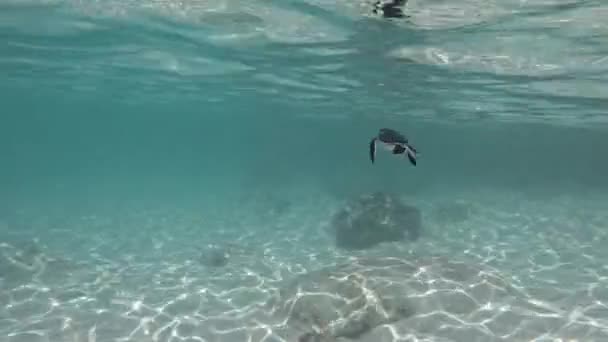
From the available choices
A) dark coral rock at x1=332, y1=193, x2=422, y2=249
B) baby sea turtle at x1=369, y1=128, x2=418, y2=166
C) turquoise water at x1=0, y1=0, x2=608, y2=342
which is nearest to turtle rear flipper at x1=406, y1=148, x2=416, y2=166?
baby sea turtle at x1=369, y1=128, x2=418, y2=166

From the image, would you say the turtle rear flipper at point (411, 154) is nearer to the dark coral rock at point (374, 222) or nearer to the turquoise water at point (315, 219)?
the turquoise water at point (315, 219)

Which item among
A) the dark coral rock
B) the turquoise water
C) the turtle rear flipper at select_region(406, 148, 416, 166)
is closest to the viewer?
the turtle rear flipper at select_region(406, 148, 416, 166)

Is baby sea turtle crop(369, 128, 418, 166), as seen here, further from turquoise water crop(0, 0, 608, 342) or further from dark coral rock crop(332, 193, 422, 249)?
dark coral rock crop(332, 193, 422, 249)

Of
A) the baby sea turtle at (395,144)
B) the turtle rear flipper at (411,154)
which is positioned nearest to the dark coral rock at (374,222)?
the baby sea turtle at (395,144)

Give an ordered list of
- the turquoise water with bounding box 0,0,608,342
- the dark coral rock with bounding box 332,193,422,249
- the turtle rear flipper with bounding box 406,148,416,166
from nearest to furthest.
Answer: the turtle rear flipper with bounding box 406,148,416,166 → the turquoise water with bounding box 0,0,608,342 → the dark coral rock with bounding box 332,193,422,249

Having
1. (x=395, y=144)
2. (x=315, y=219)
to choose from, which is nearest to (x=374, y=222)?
(x=315, y=219)

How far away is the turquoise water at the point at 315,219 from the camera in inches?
342

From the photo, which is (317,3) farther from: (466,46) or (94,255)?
(94,255)

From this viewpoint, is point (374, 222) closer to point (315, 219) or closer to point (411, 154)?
point (315, 219)

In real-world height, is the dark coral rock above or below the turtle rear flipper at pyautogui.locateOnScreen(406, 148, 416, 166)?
below

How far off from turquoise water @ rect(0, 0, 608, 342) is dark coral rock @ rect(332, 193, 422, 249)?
0.19 meters

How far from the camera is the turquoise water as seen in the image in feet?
28.5

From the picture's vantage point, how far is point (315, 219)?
919 inches

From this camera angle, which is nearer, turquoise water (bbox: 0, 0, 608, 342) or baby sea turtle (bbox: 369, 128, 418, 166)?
baby sea turtle (bbox: 369, 128, 418, 166)
